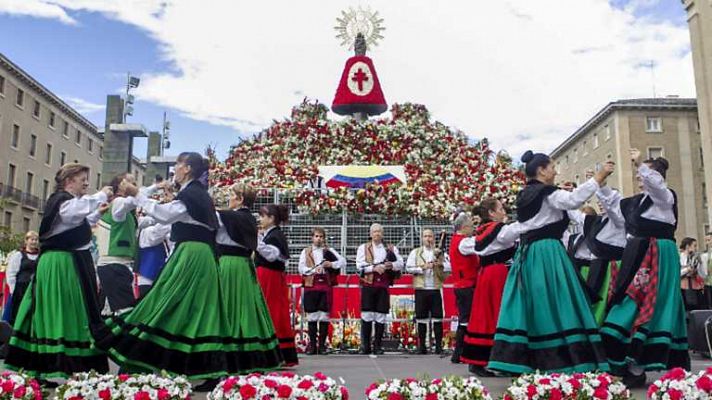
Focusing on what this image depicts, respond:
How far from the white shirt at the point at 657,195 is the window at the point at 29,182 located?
46.0 metres

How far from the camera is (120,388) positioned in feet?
12.4

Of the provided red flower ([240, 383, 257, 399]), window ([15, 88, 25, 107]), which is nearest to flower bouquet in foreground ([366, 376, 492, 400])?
red flower ([240, 383, 257, 399])

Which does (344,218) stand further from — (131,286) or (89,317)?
(89,317)

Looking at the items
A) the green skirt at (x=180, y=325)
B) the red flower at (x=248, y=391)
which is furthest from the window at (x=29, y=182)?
the red flower at (x=248, y=391)

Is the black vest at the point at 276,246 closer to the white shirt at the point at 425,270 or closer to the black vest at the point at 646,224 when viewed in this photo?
the white shirt at the point at 425,270

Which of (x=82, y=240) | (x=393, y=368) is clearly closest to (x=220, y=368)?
(x=82, y=240)

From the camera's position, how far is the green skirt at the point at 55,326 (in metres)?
4.98

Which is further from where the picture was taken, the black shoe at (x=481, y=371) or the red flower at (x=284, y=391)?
the black shoe at (x=481, y=371)

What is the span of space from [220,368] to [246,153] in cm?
989

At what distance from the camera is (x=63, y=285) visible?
5.14 m

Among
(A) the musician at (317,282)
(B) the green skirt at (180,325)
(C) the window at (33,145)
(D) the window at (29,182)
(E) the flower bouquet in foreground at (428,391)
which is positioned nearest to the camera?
(E) the flower bouquet in foreground at (428,391)

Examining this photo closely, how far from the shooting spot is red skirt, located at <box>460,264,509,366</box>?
20.6 ft

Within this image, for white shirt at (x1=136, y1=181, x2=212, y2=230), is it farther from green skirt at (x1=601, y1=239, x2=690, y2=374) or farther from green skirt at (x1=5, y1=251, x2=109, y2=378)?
green skirt at (x1=601, y1=239, x2=690, y2=374)

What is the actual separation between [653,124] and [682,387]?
4774 centimetres
